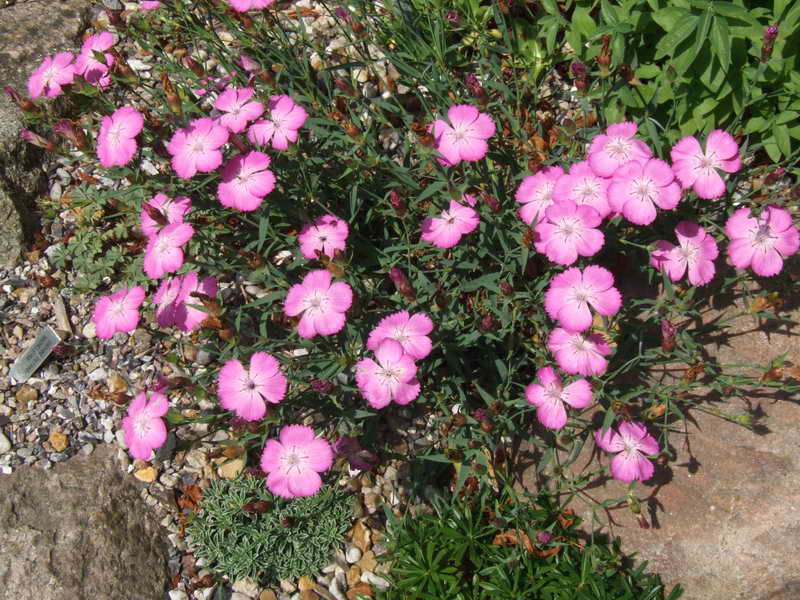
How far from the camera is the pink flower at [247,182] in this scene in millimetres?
2629

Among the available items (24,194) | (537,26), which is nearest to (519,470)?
(537,26)

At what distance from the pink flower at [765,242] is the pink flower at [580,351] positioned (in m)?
0.61

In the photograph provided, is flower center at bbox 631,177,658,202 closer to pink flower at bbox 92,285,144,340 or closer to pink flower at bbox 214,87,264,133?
pink flower at bbox 214,87,264,133

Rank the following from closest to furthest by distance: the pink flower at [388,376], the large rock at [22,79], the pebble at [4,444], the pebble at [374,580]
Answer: the pink flower at [388,376] → the pebble at [374,580] → the pebble at [4,444] → the large rock at [22,79]

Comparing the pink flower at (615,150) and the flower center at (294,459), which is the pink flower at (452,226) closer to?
the pink flower at (615,150)

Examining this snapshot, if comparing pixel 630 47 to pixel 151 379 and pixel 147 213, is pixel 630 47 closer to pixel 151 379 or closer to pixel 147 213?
pixel 147 213

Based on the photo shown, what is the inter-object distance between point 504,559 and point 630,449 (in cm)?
62

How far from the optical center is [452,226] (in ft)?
8.98

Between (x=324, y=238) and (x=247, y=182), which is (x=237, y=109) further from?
(x=324, y=238)

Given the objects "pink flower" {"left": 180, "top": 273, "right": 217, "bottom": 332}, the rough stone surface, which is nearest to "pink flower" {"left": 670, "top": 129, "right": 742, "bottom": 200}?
the rough stone surface

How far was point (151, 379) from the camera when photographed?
11.1ft

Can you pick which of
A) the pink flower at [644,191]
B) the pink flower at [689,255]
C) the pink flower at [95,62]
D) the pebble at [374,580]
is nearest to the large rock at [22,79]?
the pink flower at [95,62]

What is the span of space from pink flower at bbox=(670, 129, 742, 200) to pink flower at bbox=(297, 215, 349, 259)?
1290mm

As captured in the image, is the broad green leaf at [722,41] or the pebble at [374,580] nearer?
the broad green leaf at [722,41]
